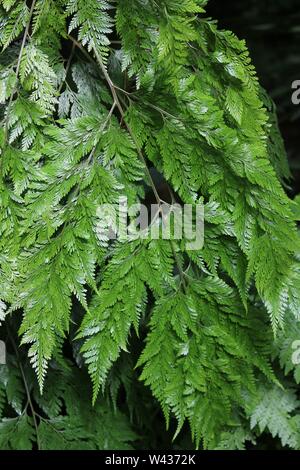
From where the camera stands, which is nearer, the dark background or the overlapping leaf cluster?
the overlapping leaf cluster

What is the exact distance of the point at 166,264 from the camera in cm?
103

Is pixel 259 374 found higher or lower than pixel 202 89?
lower

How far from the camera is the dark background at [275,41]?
2848mm

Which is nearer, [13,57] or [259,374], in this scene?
[13,57]

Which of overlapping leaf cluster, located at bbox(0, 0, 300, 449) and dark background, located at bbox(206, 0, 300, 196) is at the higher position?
overlapping leaf cluster, located at bbox(0, 0, 300, 449)

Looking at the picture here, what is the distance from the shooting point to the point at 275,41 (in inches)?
118

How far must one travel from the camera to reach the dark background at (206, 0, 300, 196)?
112 inches

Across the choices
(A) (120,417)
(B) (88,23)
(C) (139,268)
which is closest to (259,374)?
(A) (120,417)

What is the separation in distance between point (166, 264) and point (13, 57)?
1.63 ft

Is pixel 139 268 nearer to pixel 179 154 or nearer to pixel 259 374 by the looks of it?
pixel 179 154

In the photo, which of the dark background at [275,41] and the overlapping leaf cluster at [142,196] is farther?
the dark background at [275,41]

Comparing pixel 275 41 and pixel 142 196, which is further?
pixel 275 41

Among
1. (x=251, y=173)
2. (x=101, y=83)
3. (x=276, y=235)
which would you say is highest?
(x=101, y=83)

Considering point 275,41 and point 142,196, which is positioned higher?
point 142,196
